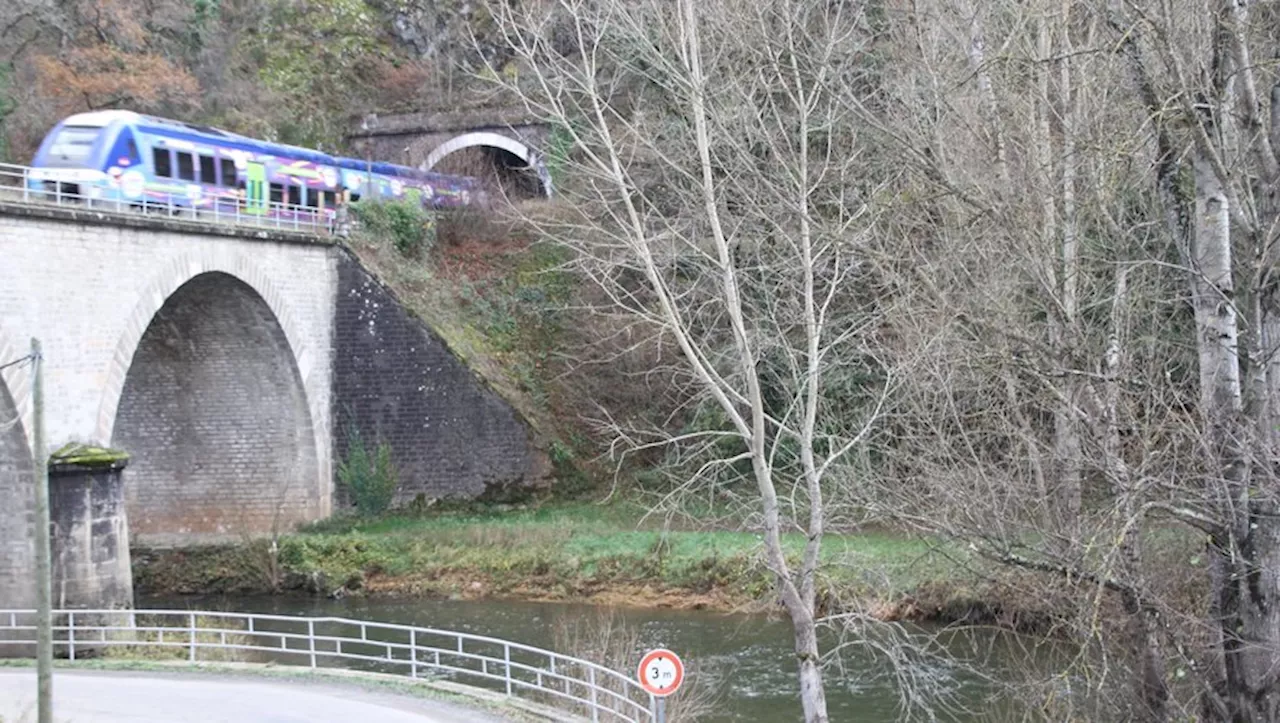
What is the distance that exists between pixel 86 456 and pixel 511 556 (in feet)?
26.3

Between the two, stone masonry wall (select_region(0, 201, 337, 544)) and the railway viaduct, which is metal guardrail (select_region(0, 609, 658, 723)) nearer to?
stone masonry wall (select_region(0, 201, 337, 544))

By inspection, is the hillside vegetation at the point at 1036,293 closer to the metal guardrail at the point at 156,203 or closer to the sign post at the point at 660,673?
the sign post at the point at 660,673

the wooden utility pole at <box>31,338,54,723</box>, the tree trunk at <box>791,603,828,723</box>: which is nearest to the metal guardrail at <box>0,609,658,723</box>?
the wooden utility pole at <box>31,338,54,723</box>

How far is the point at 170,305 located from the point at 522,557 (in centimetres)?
915

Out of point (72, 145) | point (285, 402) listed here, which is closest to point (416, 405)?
point (285, 402)

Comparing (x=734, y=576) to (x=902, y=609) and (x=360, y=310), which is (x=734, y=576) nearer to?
(x=902, y=609)

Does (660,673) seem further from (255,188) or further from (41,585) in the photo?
(255,188)

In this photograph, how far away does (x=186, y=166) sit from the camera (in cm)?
2691

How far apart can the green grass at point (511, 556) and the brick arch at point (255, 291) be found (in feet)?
7.89

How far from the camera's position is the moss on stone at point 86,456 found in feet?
68.6

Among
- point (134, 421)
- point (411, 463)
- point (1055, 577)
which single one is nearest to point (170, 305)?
point (134, 421)

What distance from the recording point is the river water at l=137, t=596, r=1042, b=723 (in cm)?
1526

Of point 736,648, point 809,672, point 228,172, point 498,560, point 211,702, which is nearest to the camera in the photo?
point 809,672

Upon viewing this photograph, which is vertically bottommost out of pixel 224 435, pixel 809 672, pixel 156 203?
pixel 809 672
